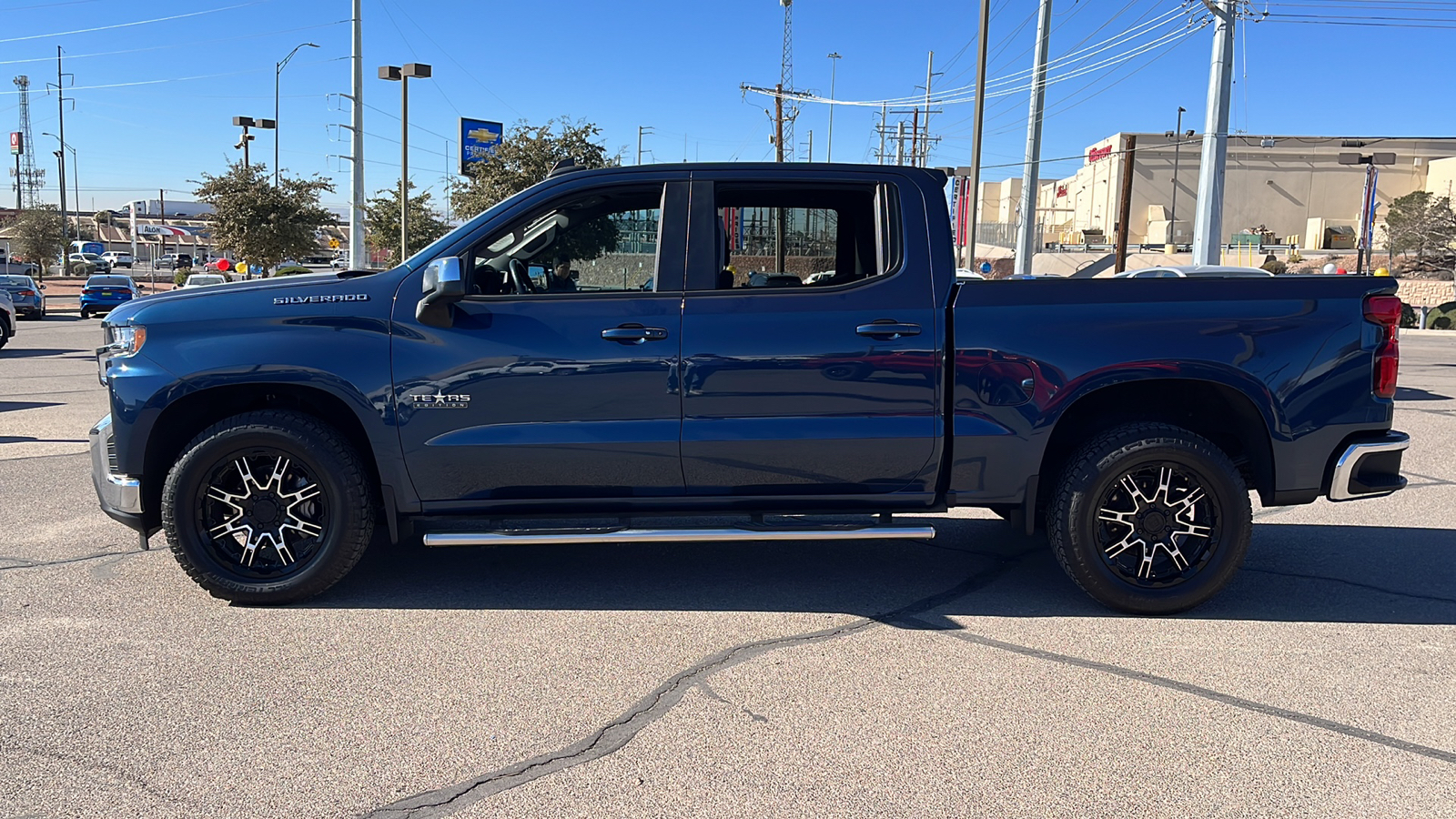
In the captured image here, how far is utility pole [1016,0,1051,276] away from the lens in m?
29.3

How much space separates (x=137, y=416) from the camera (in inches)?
190

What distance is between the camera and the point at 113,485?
4934mm

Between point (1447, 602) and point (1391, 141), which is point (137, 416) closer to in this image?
point (1447, 602)

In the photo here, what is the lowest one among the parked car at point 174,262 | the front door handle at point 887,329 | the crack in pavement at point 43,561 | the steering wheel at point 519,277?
the crack in pavement at point 43,561

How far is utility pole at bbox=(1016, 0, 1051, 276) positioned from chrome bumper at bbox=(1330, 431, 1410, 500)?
2506cm

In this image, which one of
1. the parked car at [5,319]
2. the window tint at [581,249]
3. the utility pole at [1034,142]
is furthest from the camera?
the utility pole at [1034,142]

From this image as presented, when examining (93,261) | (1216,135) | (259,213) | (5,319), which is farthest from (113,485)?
(93,261)

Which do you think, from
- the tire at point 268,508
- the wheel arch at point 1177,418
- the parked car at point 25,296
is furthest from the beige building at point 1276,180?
the tire at point 268,508

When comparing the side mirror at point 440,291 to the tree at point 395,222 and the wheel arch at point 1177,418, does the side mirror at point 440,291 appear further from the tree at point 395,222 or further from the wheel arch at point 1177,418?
the tree at point 395,222

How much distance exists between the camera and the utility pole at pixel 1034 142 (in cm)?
2933

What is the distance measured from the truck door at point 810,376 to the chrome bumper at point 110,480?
8.23ft

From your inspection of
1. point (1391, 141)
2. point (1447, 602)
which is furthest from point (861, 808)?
point (1391, 141)

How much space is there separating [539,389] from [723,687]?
1569 mm

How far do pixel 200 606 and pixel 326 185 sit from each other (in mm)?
41051
